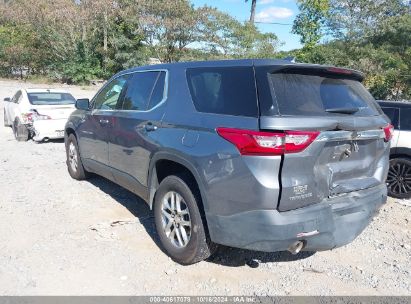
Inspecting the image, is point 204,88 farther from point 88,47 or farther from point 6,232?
point 88,47

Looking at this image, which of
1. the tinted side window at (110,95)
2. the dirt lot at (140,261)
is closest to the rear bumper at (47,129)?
the dirt lot at (140,261)

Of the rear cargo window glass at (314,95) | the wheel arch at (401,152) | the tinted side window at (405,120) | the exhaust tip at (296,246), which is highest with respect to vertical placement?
the rear cargo window glass at (314,95)

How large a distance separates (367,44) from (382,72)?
5215 millimetres

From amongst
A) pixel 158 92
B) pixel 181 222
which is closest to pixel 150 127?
pixel 158 92

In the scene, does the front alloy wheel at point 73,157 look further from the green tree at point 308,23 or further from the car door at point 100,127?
the green tree at point 308,23

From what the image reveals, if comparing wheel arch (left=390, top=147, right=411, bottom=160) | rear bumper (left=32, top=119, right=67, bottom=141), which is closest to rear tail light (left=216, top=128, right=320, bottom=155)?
wheel arch (left=390, top=147, right=411, bottom=160)

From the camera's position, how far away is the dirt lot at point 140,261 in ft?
11.0

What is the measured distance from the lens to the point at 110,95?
5141 mm

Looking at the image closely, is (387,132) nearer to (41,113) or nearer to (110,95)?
(110,95)

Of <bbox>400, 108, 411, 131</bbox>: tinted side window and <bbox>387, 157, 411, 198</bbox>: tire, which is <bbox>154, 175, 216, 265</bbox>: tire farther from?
<bbox>400, 108, 411, 131</bbox>: tinted side window

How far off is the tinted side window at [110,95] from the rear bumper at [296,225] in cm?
238

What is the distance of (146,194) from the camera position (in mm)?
4180

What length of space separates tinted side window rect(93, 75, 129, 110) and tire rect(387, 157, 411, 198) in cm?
420

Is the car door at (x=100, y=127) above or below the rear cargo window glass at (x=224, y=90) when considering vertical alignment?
below
